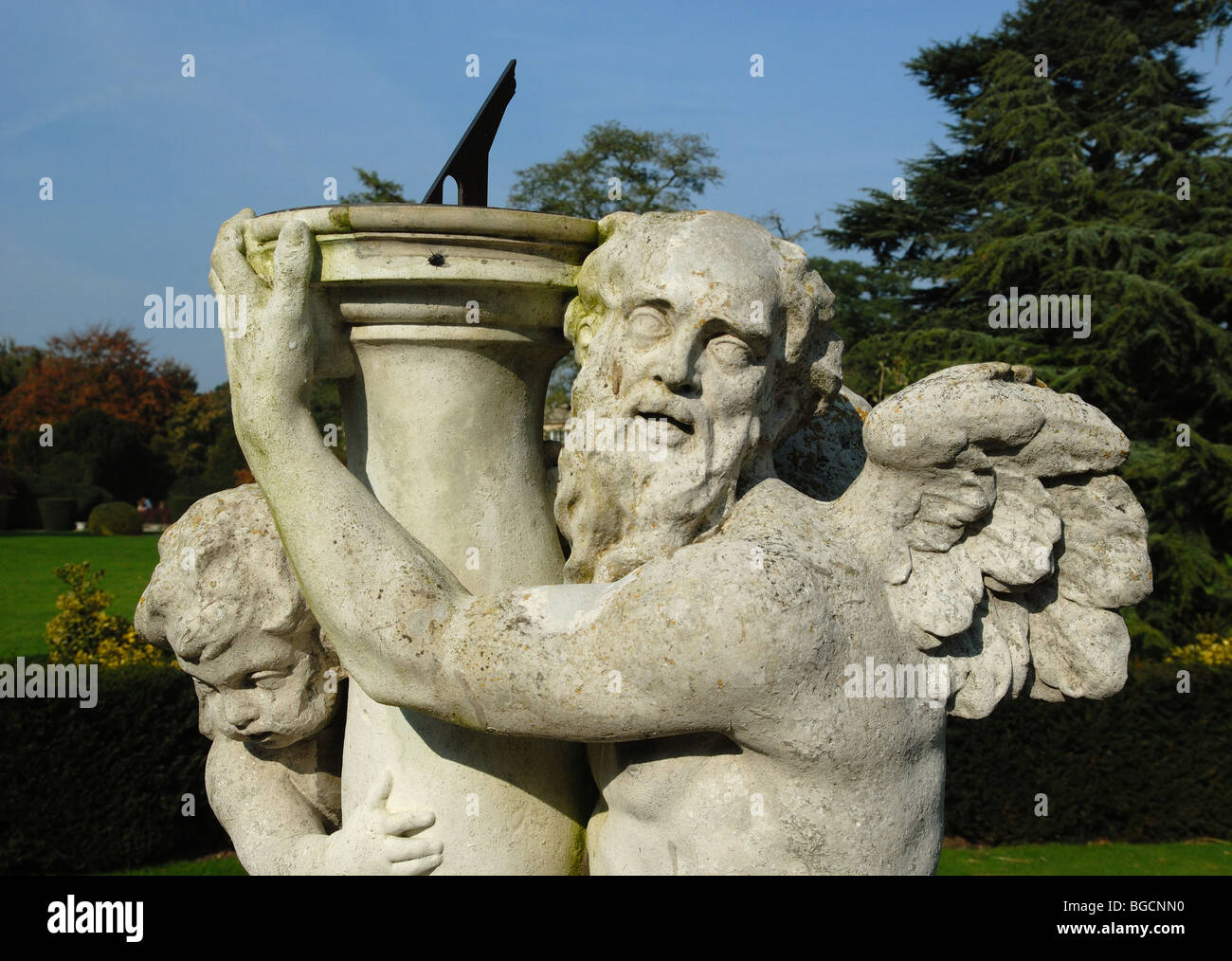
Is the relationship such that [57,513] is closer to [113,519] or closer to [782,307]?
[113,519]

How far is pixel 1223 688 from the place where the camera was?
900 cm

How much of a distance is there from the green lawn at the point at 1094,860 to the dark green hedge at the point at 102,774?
5.39 meters

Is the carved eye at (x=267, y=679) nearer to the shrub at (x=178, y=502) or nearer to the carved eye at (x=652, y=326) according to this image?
the carved eye at (x=652, y=326)

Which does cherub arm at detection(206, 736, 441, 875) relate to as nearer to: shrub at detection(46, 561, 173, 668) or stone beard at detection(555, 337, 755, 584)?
stone beard at detection(555, 337, 755, 584)

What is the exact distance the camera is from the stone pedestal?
2.43 metres

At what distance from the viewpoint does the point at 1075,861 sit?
845 centimetres

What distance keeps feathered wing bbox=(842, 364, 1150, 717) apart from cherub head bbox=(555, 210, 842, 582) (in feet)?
0.90

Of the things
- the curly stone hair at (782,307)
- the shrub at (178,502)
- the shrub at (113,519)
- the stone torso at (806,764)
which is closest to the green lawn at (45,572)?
the shrub at (113,519)

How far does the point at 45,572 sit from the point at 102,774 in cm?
1511

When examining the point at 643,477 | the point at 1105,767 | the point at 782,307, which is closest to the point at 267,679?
the point at 643,477

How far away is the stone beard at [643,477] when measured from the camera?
230 cm

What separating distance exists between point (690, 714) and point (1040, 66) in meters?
6.62

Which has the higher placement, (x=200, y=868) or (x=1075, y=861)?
(x=200, y=868)
